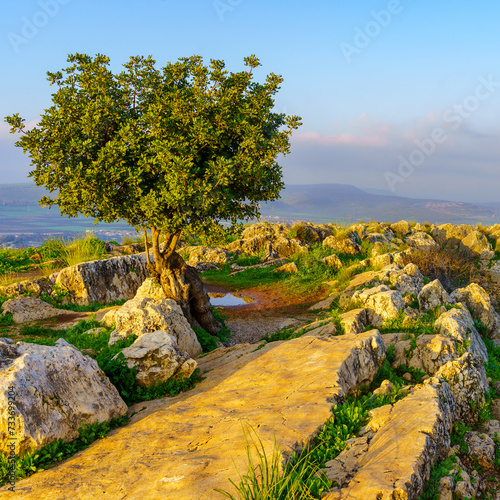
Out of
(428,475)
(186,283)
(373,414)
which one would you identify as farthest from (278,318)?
(428,475)

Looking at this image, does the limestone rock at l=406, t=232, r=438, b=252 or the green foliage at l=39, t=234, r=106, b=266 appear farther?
the limestone rock at l=406, t=232, r=438, b=252

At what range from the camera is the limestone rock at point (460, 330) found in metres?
9.88

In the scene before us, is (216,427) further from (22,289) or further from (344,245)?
(344,245)

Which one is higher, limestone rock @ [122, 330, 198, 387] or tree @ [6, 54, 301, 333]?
tree @ [6, 54, 301, 333]

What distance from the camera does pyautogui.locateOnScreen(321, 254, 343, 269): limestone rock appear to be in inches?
945

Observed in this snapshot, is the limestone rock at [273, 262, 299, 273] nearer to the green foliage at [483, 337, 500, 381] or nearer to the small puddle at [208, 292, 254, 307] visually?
the small puddle at [208, 292, 254, 307]

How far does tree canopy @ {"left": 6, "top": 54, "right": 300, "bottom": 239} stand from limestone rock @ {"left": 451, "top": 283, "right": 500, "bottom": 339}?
942cm

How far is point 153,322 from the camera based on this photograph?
36.6 ft

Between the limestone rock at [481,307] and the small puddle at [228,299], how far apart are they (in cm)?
1013

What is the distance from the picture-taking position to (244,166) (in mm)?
11555

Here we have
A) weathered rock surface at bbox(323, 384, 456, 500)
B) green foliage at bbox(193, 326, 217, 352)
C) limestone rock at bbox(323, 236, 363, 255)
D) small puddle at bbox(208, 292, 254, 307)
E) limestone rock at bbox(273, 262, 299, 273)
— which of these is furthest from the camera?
limestone rock at bbox(323, 236, 363, 255)

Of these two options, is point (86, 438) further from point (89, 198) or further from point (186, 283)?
point (186, 283)

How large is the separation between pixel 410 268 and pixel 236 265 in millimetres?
13557

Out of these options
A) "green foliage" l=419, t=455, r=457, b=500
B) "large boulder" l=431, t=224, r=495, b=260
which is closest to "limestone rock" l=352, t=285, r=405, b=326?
"green foliage" l=419, t=455, r=457, b=500
